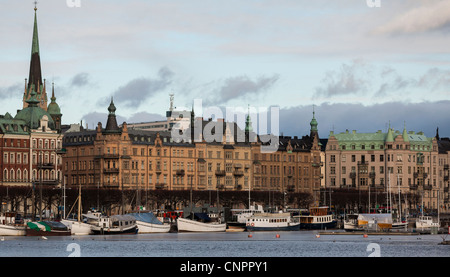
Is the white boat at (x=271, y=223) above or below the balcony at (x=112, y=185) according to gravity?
below

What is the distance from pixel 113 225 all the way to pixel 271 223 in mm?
26108

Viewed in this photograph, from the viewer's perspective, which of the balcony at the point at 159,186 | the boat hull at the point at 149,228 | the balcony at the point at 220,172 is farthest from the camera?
the balcony at the point at 220,172

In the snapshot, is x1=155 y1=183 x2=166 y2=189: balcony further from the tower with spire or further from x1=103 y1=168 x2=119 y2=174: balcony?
the tower with spire

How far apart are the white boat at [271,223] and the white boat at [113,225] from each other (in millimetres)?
20695

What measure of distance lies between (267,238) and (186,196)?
45503 mm

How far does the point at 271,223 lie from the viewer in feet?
496

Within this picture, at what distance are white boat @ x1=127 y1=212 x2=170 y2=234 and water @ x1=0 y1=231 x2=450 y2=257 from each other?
295cm

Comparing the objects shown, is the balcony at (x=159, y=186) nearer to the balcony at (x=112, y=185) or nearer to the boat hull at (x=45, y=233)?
the balcony at (x=112, y=185)

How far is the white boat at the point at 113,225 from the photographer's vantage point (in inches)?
5162

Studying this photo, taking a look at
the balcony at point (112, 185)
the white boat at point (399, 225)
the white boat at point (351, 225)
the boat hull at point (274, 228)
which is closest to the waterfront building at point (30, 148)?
the balcony at point (112, 185)
